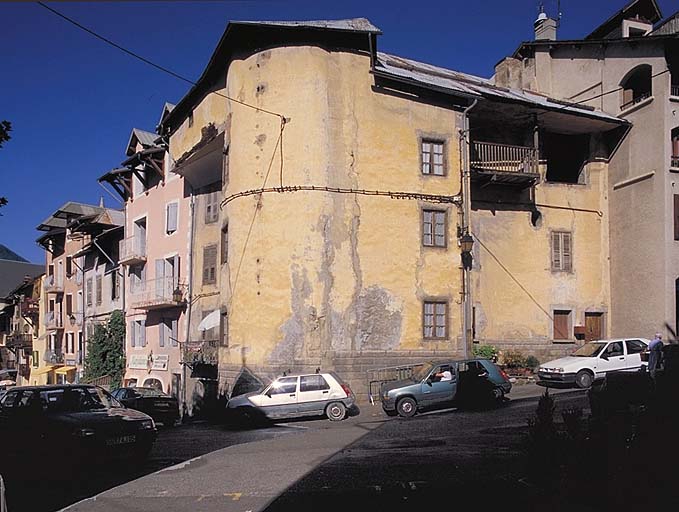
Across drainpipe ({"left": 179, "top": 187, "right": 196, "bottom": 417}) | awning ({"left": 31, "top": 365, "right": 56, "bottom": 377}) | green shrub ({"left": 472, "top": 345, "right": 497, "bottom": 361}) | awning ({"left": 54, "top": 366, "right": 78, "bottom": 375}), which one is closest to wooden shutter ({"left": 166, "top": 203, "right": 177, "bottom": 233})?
drainpipe ({"left": 179, "top": 187, "right": 196, "bottom": 417})

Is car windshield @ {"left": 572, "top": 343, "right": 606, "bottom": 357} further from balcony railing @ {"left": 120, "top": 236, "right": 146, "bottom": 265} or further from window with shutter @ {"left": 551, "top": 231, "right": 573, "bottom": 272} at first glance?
balcony railing @ {"left": 120, "top": 236, "right": 146, "bottom": 265}

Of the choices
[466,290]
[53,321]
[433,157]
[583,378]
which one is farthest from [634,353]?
[53,321]

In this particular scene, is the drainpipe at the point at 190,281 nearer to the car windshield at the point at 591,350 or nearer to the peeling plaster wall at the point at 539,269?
the peeling plaster wall at the point at 539,269

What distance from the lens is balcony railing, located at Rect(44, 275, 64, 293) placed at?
163 feet

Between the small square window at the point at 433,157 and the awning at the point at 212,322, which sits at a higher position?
the small square window at the point at 433,157

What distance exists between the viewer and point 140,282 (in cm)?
3625

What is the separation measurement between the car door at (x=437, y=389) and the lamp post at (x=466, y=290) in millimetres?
4983

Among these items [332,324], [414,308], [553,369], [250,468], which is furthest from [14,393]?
[553,369]

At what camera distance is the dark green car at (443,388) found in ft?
63.9

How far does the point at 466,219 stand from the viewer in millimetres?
25250

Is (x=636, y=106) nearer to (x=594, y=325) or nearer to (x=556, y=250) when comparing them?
(x=556, y=250)

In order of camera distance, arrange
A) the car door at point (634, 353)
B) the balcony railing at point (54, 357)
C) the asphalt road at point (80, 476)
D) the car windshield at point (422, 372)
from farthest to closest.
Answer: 1. the balcony railing at point (54, 357)
2. the car door at point (634, 353)
3. the car windshield at point (422, 372)
4. the asphalt road at point (80, 476)

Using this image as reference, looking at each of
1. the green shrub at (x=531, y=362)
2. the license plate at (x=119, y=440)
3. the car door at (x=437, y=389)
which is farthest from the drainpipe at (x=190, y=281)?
the license plate at (x=119, y=440)

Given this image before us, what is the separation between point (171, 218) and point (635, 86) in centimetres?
2153
